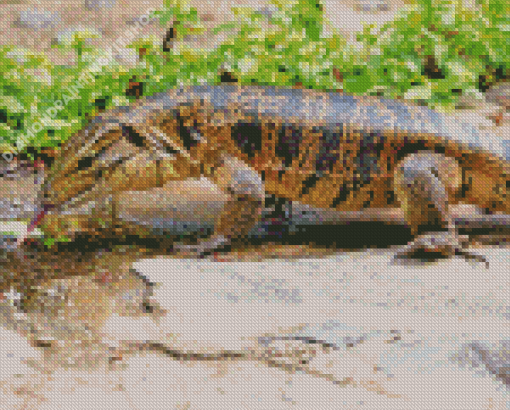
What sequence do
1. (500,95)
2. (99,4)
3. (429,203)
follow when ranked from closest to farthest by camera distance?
(429,203) → (500,95) → (99,4)

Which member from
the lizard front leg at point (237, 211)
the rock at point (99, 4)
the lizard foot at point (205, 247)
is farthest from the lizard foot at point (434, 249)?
the rock at point (99, 4)

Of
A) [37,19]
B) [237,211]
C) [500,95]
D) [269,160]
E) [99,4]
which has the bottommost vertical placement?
[237,211]

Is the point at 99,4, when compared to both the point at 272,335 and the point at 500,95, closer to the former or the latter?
the point at 500,95

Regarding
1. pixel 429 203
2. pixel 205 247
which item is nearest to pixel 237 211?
pixel 205 247

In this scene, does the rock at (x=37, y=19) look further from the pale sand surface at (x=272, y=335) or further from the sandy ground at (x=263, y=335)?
the pale sand surface at (x=272, y=335)

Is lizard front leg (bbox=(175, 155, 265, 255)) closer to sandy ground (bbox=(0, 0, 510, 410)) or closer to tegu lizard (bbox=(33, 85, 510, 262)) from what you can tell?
tegu lizard (bbox=(33, 85, 510, 262))

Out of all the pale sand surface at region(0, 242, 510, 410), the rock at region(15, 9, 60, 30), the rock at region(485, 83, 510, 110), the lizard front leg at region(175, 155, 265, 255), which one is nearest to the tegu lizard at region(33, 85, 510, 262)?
the lizard front leg at region(175, 155, 265, 255)

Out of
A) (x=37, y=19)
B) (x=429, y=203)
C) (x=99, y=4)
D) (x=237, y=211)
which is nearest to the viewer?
(x=429, y=203)
